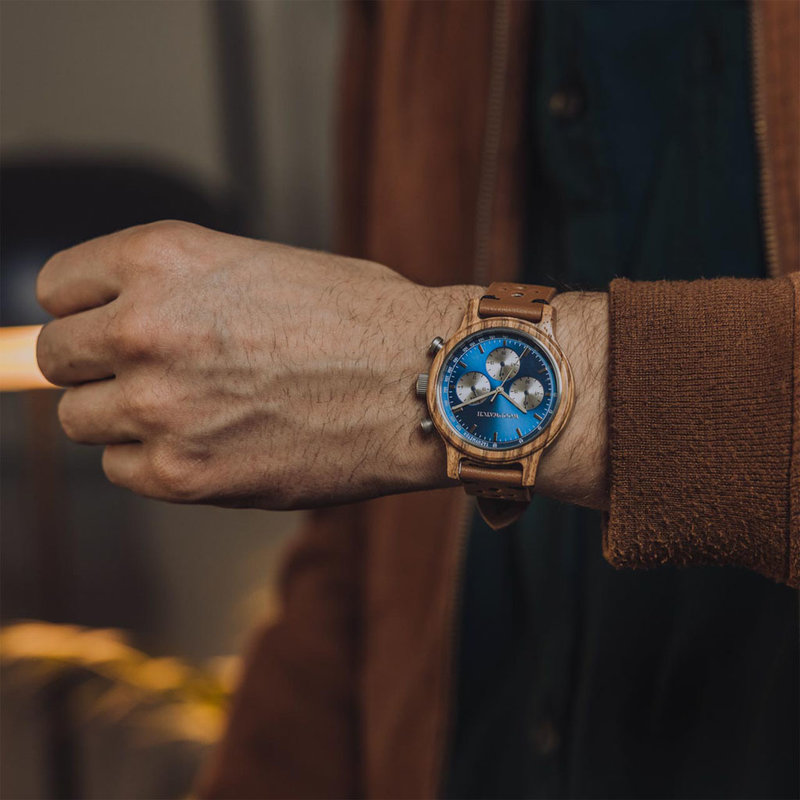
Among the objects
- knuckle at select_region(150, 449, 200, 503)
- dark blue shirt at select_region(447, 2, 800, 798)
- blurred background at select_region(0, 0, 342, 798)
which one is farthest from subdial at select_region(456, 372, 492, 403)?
blurred background at select_region(0, 0, 342, 798)

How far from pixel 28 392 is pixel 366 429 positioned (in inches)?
23.6

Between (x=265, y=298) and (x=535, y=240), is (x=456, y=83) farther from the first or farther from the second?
(x=265, y=298)

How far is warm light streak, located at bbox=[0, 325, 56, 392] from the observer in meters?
0.77

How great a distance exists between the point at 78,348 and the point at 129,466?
78mm

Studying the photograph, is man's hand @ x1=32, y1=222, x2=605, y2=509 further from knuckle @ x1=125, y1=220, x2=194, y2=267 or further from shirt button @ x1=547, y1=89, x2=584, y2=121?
shirt button @ x1=547, y1=89, x2=584, y2=121

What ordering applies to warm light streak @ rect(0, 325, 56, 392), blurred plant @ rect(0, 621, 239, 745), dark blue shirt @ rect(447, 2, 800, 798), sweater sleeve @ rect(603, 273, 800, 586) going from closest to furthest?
sweater sleeve @ rect(603, 273, 800, 586)
dark blue shirt @ rect(447, 2, 800, 798)
warm light streak @ rect(0, 325, 56, 392)
blurred plant @ rect(0, 621, 239, 745)

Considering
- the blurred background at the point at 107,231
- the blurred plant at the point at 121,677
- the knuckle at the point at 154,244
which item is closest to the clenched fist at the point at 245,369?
the knuckle at the point at 154,244

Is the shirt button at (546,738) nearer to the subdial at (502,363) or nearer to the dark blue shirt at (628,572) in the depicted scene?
the dark blue shirt at (628,572)

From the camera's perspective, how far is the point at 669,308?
418 mm

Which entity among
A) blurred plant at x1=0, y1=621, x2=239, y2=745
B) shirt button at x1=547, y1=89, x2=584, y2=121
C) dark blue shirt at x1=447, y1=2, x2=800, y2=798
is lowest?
blurred plant at x1=0, y1=621, x2=239, y2=745

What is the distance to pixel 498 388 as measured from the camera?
17.6 inches

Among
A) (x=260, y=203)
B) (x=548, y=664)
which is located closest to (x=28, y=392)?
(x=260, y=203)

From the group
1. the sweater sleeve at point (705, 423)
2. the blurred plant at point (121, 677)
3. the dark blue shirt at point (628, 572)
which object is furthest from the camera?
the blurred plant at point (121, 677)

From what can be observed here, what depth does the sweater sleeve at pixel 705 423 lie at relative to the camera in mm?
396
